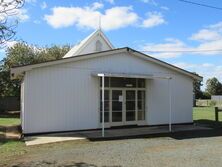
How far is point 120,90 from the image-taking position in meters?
19.7

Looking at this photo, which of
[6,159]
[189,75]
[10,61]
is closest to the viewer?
[6,159]

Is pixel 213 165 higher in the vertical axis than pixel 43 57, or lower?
lower

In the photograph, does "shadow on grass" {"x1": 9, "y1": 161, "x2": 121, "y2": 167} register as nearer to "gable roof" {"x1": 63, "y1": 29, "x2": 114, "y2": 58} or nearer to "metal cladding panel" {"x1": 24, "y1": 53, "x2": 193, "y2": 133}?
"metal cladding panel" {"x1": 24, "y1": 53, "x2": 193, "y2": 133}

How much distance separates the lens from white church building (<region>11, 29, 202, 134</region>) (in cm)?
1698

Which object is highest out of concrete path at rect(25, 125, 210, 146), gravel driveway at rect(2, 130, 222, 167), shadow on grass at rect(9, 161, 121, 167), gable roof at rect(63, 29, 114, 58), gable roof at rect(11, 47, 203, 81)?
gable roof at rect(63, 29, 114, 58)

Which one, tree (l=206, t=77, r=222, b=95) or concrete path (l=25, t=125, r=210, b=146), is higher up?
tree (l=206, t=77, r=222, b=95)

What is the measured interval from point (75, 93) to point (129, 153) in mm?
6588

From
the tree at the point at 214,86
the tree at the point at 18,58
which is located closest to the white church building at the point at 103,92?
the tree at the point at 18,58

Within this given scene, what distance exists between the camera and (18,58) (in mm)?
40906

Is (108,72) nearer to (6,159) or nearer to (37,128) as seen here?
(37,128)

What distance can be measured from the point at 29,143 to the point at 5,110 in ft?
95.5

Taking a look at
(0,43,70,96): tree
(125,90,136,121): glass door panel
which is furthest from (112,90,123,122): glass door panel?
(0,43,70,96): tree

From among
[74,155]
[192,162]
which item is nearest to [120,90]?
[74,155]

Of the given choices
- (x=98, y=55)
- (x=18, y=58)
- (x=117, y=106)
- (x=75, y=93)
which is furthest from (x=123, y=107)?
(x=18, y=58)
